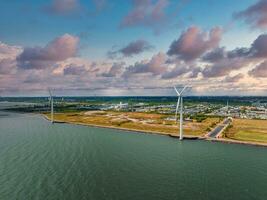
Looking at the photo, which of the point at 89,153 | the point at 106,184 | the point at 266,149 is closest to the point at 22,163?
the point at 89,153

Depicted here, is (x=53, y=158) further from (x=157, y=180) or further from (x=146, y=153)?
(x=157, y=180)

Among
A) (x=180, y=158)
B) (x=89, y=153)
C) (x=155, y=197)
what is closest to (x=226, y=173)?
(x=180, y=158)

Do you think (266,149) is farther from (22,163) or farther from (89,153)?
(22,163)

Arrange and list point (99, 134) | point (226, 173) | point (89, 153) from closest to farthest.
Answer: point (226, 173) < point (89, 153) < point (99, 134)

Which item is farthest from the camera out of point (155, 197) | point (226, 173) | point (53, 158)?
point (53, 158)

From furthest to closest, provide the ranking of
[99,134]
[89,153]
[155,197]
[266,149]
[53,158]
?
[99,134], [266,149], [89,153], [53,158], [155,197]

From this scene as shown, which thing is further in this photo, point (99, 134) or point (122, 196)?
point (99, 134)
